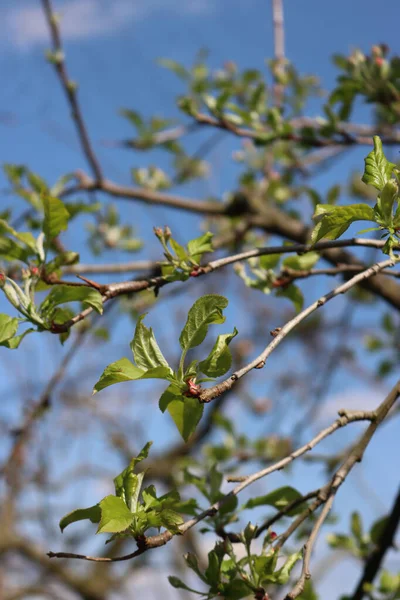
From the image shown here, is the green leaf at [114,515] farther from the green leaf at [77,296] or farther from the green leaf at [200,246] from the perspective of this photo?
the green leaf at [200,246]

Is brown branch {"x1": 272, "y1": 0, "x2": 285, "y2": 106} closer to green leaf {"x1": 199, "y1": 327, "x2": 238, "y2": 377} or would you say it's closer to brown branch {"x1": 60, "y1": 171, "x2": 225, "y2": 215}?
brown branch {"x1": 60, "y1": 171, "x2": 225, "y2": 215}

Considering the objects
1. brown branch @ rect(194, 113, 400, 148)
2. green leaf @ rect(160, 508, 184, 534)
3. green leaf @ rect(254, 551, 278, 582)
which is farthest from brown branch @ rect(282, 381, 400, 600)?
brown branch @ rect(194, 113, 400, 148)

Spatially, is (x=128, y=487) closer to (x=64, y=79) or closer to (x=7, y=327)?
(x=7, y=327)

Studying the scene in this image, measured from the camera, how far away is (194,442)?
5031mm

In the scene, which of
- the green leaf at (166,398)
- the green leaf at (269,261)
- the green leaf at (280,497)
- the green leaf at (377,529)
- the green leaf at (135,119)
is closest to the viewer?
the green leaf at (166,398)

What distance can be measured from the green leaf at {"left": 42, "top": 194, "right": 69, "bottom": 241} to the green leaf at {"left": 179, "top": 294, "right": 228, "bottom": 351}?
0.99 ft

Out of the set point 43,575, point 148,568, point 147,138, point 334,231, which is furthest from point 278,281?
point 148,568

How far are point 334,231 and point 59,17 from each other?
1630 millimetres

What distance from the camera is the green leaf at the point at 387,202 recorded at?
69cm

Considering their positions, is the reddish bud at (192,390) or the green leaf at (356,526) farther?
the green leaf at (356,526)

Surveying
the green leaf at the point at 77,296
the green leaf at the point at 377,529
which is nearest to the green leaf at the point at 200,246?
the green leaf at the point at 77,296

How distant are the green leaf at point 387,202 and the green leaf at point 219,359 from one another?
Answer: 0.24m

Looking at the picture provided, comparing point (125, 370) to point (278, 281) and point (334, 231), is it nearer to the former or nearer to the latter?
point (334, 231)

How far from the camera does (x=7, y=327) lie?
31.7 inches
